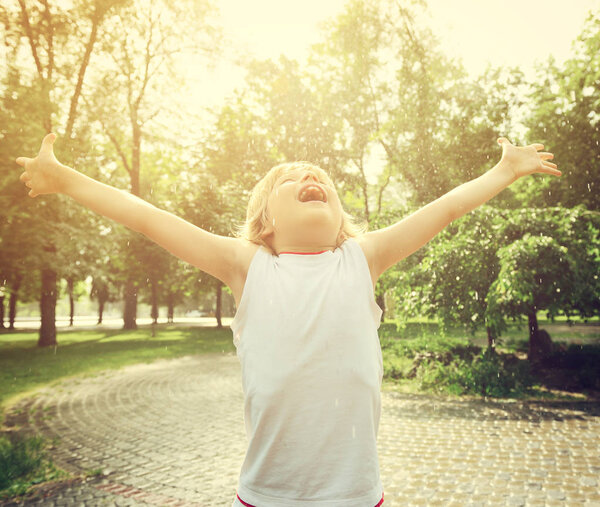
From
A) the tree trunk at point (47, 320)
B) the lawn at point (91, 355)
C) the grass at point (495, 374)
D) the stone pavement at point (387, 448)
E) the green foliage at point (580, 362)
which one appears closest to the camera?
the stone pavement at point (387, 448)

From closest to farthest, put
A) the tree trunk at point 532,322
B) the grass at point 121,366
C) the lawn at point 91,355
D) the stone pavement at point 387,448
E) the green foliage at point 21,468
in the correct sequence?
the stone pavement at point 387,448 → the green foliage at point 21,468 → the grass at point 121,366 → the tree trunk at point 532,322 → the lawn at point 91,355

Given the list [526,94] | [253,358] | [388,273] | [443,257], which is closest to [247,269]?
[253,358]

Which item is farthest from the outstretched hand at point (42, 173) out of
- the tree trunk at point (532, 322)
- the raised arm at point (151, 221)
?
the tree trunk at point (532, 322)

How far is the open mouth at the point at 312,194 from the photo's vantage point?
179 centimetres

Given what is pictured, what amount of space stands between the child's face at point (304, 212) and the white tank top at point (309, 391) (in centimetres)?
18

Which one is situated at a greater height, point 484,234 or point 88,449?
point 484,234

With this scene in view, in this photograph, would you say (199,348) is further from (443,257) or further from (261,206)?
(261,206)

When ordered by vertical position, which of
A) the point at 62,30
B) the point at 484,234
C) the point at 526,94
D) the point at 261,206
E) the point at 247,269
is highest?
the point at 526,94

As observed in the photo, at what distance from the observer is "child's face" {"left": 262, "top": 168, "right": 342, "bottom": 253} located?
5.74 ft

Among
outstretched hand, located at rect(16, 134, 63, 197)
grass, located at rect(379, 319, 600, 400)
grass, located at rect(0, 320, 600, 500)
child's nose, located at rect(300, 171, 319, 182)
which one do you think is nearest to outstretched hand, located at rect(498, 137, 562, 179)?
child's nose, located at rect(300, 171, 319, 182)

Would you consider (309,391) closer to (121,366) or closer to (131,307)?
(121,366)

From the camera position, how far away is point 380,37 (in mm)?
17500

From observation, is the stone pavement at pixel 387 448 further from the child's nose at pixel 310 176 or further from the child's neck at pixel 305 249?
the child's nose at pixel 310 176

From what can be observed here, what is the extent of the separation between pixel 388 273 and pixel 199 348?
1058 cm
